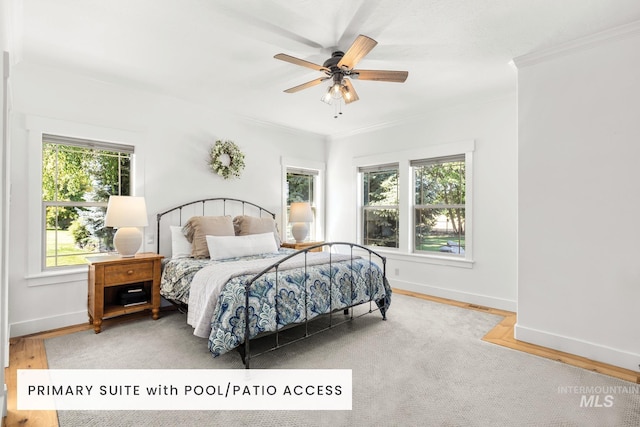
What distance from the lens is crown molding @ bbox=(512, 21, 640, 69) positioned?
2.50 meters

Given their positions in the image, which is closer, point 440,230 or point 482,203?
point 482,203

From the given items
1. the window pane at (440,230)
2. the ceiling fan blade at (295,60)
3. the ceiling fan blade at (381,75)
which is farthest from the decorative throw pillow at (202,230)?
the window pane at (440,230)

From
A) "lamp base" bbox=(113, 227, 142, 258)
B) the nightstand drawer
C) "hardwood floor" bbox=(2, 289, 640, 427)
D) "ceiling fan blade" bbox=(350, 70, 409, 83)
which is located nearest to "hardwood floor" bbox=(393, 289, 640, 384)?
"hardwood floor" bbox=(2, 289, 640, 427)

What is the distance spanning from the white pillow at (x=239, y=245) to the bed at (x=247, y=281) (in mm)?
11

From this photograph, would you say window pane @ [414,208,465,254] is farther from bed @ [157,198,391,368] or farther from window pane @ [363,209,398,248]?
bed @ [157,198,391,368]

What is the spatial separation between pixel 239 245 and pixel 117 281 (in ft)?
4.04

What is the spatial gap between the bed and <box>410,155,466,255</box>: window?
57.3 inches

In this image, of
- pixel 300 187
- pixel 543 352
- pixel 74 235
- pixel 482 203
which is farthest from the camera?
pixel 300 187

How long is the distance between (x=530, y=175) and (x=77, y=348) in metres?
4.28

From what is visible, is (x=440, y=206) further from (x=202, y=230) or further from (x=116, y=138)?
(x=116, y=138)

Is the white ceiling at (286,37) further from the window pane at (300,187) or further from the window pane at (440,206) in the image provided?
the window pane at (300,187)

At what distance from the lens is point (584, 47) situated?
2.71 meters

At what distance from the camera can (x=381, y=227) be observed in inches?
213

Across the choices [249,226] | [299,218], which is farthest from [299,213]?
[249,226]
